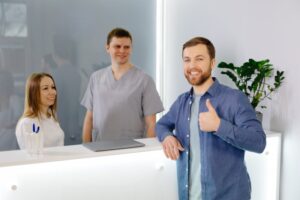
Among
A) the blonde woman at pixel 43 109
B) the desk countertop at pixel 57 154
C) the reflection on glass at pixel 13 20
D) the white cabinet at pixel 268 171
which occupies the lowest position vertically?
the white cabinet at pixel 268 171

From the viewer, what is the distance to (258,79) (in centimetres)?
228

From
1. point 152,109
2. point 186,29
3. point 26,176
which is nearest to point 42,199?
point 26,176

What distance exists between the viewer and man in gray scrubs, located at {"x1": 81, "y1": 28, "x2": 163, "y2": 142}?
2.45 metres

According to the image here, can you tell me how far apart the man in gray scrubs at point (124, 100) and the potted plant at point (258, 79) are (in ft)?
1.85

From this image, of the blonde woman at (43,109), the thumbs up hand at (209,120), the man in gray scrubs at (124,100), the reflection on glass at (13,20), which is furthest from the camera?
the reflection on glass at (13,20)

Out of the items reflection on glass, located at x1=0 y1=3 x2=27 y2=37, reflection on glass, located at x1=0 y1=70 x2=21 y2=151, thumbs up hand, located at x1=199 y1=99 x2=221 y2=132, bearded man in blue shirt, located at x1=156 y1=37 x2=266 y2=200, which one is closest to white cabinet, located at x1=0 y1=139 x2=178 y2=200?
bearded man in blue shirt, located at x1=156 y1=37 x2=266 y2=200

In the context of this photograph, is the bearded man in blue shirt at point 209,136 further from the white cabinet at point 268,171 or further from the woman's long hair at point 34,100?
the woman's long hair at point 34,100

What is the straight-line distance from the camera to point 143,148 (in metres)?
1.76

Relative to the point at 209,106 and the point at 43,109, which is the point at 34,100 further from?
the point at 209,106

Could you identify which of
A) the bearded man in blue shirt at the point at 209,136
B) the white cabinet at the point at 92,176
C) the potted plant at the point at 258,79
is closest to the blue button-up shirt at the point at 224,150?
the bearded man in blue shirt at the point at 209,136

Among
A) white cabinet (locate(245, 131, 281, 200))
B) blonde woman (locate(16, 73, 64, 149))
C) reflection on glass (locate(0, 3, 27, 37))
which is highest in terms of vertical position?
reflection on glass (locate(0, 3, 27, 37))

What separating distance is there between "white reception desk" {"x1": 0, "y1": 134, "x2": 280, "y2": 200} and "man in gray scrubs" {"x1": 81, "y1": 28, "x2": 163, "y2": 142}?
0.56 m

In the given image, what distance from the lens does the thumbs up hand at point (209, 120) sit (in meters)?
1.46

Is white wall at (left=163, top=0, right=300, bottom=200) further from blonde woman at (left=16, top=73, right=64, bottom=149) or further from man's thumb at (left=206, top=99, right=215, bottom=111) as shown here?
blonde woman at (left=16, top=73, right=64, bottom=149)
